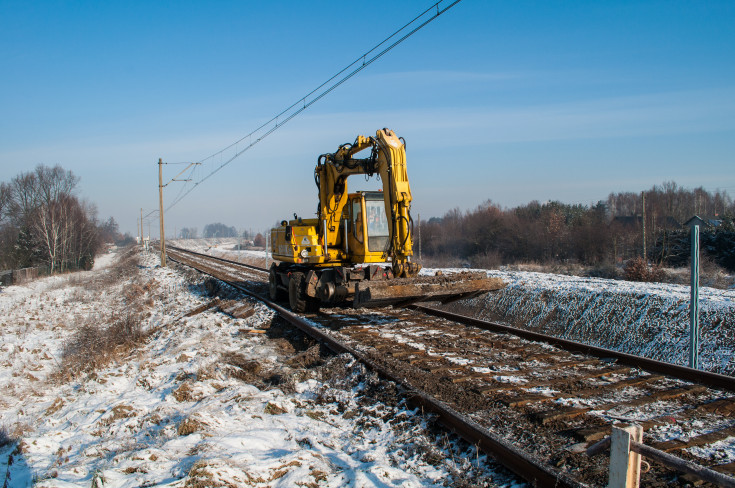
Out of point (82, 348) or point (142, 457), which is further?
point (82, 348)

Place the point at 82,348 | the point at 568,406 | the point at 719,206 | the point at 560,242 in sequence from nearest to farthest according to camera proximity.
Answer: the point at 568,406 → the point at 82,348 → the point at 560,242 → the point at 719,206

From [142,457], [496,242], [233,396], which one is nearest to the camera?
[142,457]

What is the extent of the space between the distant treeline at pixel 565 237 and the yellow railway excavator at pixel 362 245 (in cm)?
1680

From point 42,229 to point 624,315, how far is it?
1866 inches

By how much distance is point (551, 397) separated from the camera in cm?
541

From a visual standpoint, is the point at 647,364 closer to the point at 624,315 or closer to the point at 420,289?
the point at 420,289

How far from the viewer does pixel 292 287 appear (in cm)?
1247

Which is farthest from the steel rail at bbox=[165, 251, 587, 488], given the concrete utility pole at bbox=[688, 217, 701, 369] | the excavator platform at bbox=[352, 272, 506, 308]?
the concrete utility pole at bbox=[688, 217, 701, 369]

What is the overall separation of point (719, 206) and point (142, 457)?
89.6 m

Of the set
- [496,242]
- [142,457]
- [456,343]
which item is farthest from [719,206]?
[142,457]

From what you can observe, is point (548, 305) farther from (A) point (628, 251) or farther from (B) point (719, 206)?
(B) point (719, 206)

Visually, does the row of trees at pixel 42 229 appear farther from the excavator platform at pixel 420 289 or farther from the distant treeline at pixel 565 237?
the excavator platform at pixel 420 289

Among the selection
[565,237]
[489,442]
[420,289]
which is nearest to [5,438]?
[489,442]

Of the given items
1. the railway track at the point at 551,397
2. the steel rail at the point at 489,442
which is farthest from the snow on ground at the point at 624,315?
the steel rail at the point at 489,442
